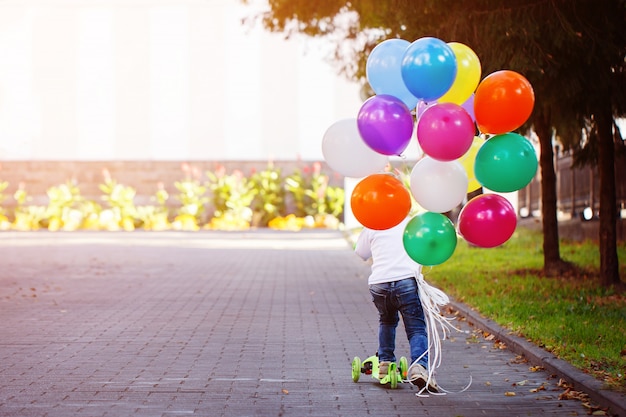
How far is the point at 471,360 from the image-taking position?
7.76m

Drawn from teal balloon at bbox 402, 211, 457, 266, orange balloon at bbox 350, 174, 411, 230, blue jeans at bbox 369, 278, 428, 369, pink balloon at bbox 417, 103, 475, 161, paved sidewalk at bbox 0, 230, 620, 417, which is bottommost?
paved sidewalk at bbox 0, 230, 620, 417

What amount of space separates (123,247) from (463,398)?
16562 millimetres

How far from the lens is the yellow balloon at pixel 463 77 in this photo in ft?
19.5

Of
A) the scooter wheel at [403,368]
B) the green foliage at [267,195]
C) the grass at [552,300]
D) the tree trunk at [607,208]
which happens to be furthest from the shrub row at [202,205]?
the scooter wheel at [403,368]

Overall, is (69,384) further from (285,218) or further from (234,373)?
(285,218)

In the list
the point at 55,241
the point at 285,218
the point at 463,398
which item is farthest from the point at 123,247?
the point at 463,398

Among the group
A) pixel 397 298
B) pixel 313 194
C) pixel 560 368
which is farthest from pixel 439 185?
pixel 313 194

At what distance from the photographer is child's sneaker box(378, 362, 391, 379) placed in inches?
258

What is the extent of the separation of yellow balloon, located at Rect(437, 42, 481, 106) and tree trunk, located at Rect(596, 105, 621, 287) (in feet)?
20.1

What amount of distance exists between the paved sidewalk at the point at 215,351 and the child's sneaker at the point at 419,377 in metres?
0.12

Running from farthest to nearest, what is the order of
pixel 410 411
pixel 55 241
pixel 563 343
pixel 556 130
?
1. pixel 55 241
2. pixel 556 130
3. pixel 563 343
4. pixel 410 411

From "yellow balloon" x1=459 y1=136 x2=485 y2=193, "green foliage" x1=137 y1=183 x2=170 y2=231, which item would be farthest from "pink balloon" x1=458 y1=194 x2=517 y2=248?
"green foliage" x1=137 y1=183 x2=170 y2=231

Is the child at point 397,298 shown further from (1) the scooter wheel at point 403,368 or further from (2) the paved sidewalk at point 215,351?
(2) the paved sidewalk at point 215,351

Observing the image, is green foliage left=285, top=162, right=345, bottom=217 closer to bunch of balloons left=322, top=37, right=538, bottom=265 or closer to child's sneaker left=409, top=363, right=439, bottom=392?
child's sneaker left=409, top=363, right=439, bottom=392
